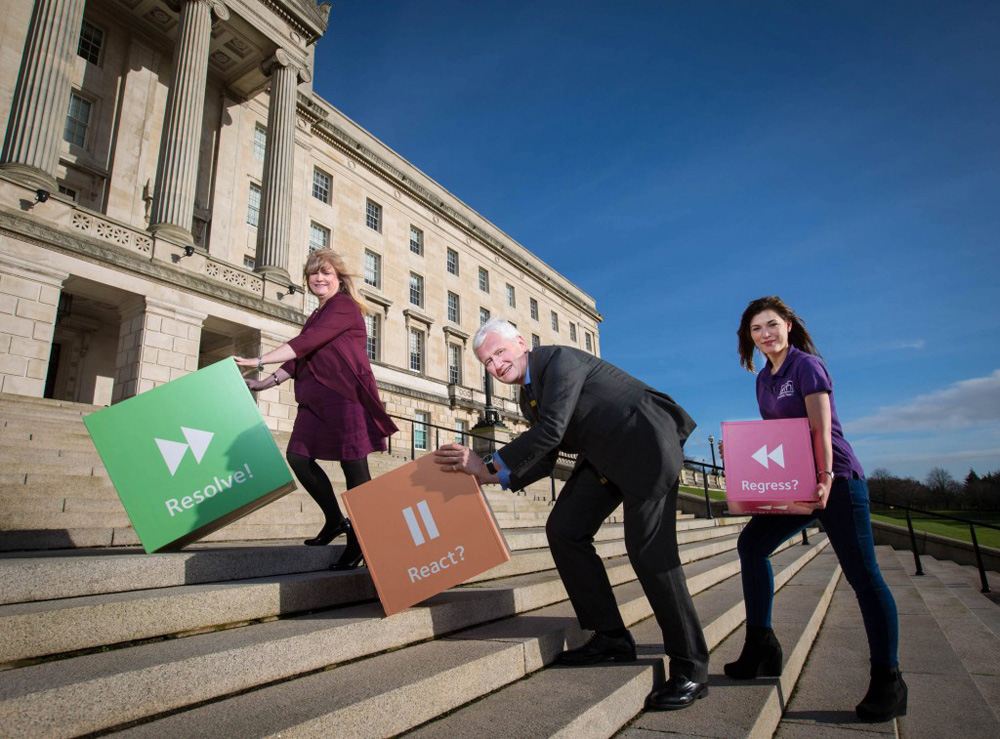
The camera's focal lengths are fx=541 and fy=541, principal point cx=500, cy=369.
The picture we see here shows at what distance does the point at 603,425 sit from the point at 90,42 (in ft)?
78.2

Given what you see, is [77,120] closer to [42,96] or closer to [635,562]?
[42,96]

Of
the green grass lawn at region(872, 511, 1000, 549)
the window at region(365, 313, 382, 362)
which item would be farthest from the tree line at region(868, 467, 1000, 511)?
the window at region(365, 313, 382, 362)

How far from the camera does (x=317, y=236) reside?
83.6 ft

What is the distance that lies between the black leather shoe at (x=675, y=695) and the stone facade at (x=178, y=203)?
9.83m

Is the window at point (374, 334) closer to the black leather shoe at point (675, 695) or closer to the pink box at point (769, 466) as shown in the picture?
the pink box at point (769, 466)

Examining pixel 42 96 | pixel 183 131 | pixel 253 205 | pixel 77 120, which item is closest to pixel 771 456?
pixel 42 96

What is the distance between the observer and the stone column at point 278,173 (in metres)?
18.5

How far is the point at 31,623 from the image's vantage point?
69.8 inches

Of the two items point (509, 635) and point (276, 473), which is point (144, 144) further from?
point (509, 635)

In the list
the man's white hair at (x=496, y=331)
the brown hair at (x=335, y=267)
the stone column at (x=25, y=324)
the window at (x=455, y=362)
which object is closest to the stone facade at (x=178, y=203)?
the stone column at (x=25, y=324)

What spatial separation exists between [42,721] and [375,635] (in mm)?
1183

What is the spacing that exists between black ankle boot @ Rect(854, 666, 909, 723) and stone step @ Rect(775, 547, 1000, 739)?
0.05 metres

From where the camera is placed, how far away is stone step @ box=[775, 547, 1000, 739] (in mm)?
2477

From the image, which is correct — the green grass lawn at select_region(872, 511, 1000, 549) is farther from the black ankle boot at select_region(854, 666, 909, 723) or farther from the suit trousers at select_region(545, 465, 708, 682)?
the suit trousers at select_region(545, 465, 708, 682)
